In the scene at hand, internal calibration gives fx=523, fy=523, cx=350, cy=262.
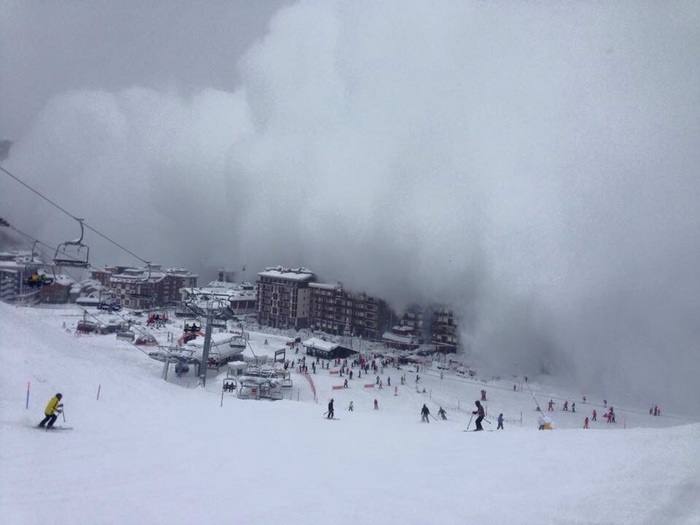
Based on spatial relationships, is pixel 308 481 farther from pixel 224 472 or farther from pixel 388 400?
pixel 388 400

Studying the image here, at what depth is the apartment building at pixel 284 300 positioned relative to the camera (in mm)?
38594

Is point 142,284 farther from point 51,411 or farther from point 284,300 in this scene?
point 51,411

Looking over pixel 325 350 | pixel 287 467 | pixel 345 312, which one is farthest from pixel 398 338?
pixel 287 467

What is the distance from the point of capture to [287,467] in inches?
178

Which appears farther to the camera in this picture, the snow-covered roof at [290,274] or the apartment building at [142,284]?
the snow-covered roof at [290,274]

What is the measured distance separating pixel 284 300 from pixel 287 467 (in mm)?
34702

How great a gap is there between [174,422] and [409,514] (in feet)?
11.5

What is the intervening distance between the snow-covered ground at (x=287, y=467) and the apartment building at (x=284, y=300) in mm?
30929

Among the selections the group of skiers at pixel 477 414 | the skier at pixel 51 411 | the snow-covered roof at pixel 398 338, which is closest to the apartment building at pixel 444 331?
the snow-covered roof at pixel 398 338

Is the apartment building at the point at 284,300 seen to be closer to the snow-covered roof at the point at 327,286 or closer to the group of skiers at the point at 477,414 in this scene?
the snow-covered roof at the point at 327,286

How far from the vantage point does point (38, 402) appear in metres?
5.56

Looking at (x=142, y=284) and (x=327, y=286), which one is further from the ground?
(x=327, y=286)

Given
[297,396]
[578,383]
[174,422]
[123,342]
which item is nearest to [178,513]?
[174,422]

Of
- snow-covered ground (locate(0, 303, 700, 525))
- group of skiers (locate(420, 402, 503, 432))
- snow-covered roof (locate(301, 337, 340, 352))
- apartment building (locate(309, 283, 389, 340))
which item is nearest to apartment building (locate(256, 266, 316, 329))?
apartment building (locate(309, 283, 389, 340))
